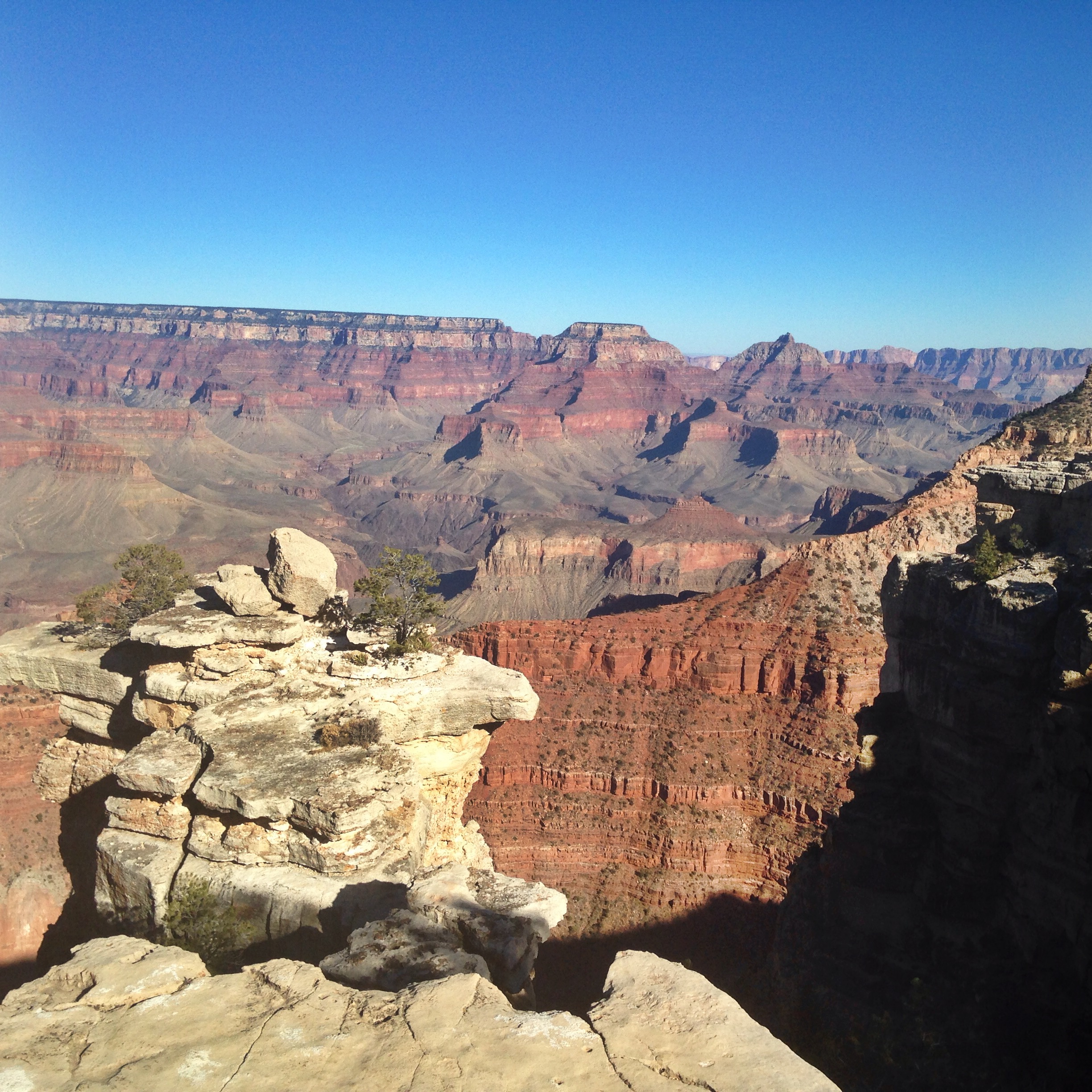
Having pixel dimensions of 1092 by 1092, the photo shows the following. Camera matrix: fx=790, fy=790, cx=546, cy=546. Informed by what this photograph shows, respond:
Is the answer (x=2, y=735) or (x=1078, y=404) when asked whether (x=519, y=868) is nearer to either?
(x=2, y=735)

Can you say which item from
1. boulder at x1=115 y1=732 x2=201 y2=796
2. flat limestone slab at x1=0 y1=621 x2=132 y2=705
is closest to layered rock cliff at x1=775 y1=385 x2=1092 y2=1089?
boulder at x1=115 y1=732 x2=201 y2=796

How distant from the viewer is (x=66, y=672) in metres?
20.3

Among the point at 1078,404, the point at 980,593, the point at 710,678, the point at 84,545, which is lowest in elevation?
the point at 84,545

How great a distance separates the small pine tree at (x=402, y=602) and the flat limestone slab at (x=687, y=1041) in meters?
12.4

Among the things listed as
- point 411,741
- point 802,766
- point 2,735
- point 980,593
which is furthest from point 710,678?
point 2,735

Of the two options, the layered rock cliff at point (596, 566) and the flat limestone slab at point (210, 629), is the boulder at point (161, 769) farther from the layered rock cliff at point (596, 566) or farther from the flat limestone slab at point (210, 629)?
the layered rock cliff at point (596, 566)

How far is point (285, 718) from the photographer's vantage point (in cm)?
1723

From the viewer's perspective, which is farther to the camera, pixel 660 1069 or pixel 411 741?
pixel 411 741

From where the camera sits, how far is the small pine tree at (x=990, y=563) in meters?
20.0

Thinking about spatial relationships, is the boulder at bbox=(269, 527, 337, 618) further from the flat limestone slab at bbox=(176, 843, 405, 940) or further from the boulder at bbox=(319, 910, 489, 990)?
the boulder at bbox=(319, 910, 489, 990)

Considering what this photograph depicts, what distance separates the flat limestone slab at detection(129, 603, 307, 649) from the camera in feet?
59.3

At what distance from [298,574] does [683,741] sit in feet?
55.2

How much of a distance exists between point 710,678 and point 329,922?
71.6 ft

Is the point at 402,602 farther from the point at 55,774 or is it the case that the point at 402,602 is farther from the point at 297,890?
the point at 297,890
